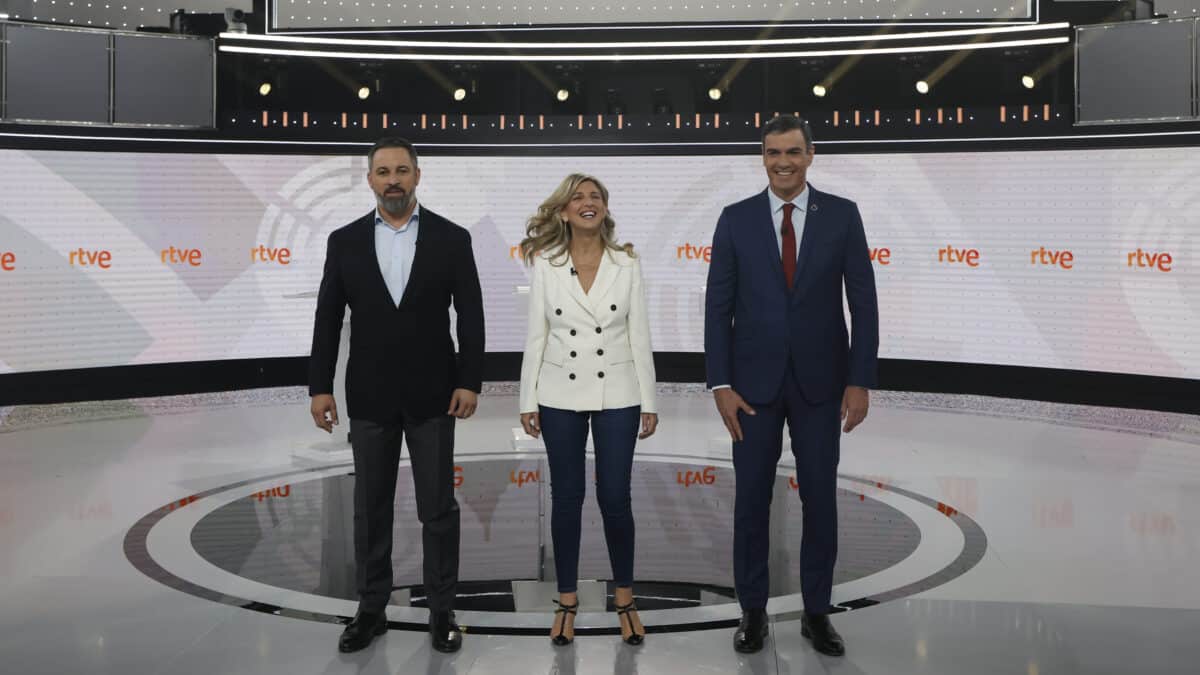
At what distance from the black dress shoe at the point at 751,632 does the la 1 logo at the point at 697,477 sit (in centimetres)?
241

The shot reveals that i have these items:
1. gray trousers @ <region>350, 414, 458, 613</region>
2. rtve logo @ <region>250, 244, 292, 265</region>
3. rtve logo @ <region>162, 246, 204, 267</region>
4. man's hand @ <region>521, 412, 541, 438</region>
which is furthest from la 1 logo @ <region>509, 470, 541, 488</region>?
rtve logo @ <region>162, 246, 204, 267</region>

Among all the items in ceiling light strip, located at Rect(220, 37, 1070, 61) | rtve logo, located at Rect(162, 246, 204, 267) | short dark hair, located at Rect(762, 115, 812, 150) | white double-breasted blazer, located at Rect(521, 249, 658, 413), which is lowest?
white double-breasted blazer, located at Rect(521, 249, 658, 413)

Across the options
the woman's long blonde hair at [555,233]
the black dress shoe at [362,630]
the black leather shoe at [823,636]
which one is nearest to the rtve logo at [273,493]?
the black dress shoe at [362,630]

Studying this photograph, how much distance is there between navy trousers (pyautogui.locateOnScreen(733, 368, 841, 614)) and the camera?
3.32 m

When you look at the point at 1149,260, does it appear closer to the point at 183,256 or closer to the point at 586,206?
the point at 586,206

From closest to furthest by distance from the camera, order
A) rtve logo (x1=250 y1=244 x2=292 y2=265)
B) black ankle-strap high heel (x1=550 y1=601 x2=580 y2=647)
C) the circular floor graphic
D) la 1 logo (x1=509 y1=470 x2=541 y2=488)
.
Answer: black ankle-strap high heel (x1=550 y1=601 x2=580 y2=647), the circular floor graphic, la 1 logo (x1=509 y1=470 x2=541 y2=488), rtve logo (x1=250 y1=244 x2=292 y2=265)

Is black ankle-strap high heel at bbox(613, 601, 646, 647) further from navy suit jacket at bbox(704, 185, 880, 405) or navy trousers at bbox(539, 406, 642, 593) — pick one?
navy suit jacket at bbox(704, 185, 880, 405)

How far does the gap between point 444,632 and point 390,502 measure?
0.42 meters

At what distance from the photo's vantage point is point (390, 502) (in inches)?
137

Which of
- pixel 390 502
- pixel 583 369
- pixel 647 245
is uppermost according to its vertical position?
pixel 647 245

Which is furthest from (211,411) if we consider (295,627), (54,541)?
(295,627)

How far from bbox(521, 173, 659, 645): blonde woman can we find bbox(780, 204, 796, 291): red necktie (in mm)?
438

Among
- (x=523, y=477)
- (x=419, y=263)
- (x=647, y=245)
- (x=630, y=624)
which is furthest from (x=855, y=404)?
(x=647, y=245)

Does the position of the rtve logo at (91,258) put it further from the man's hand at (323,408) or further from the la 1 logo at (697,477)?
the man's hand at (323,408)
